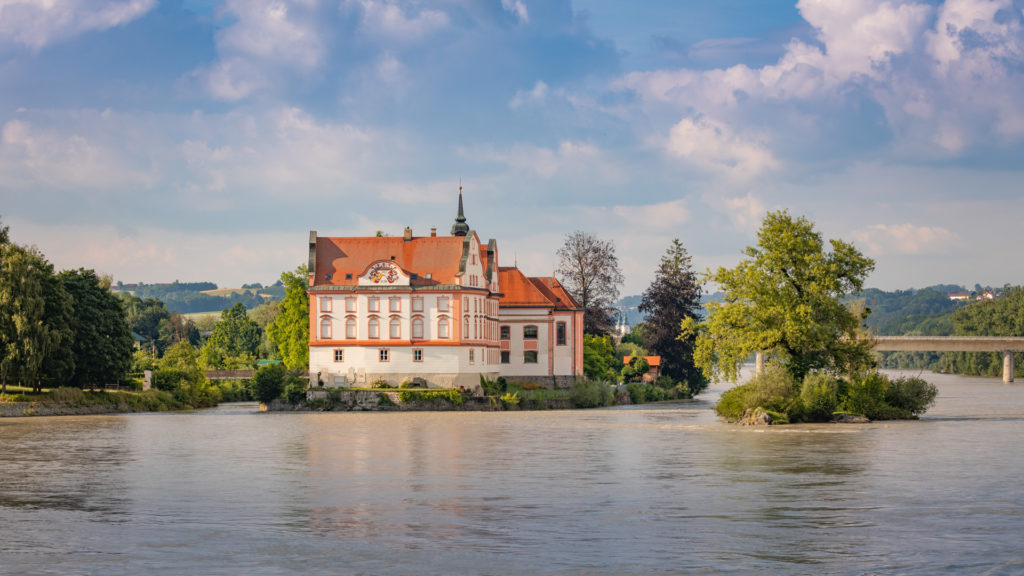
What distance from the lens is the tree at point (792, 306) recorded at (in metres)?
55.1

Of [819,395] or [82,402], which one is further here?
[82,402]

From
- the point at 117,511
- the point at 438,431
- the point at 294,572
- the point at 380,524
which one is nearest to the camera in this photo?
the point at 294,572

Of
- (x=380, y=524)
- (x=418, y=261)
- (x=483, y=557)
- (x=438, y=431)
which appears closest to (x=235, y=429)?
(x=438, y=431)

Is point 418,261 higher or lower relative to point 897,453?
higher

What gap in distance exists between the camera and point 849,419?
55.2m

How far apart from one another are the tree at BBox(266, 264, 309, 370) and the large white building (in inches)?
318

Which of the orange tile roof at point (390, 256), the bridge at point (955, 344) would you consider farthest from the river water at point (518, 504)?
the bridge at point (955, 344)

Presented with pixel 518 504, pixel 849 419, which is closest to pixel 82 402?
pixel 849 419

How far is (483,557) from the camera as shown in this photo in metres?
18.8

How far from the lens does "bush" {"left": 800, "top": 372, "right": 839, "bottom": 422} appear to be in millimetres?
54688

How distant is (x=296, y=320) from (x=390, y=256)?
1299 centimetres

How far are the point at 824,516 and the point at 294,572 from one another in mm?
11053

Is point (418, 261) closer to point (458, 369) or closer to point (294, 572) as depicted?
Answer: point (458, 369)

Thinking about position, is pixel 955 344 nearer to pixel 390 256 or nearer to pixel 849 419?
pixel 390 256
